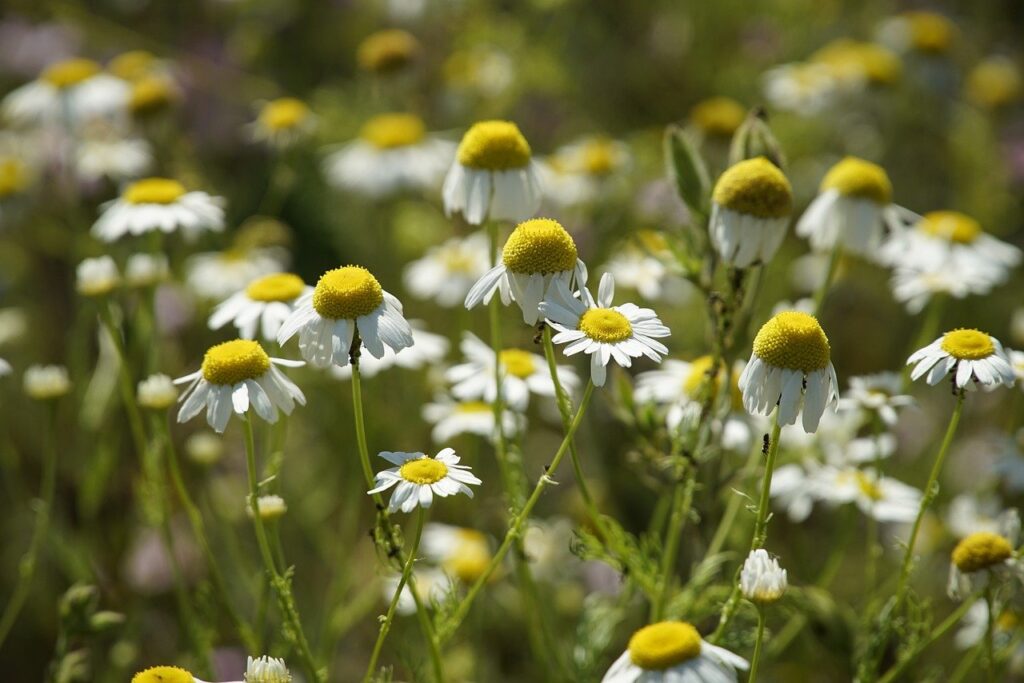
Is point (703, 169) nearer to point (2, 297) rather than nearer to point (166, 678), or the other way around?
point (166, 678)

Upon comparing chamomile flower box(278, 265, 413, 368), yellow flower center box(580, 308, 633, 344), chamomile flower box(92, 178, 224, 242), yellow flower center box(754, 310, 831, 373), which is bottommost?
chamomile flower box(92, 178, 224, 242)

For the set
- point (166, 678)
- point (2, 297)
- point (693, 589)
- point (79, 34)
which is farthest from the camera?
point (79, 34)

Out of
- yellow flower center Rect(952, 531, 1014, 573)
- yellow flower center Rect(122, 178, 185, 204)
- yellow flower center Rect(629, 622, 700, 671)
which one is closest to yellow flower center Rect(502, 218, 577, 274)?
yellow flower center Rect(629, 622, 700, 671)

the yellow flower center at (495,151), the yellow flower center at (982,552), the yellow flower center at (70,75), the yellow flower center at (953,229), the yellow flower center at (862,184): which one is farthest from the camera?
the yellow flower center at (70,75)

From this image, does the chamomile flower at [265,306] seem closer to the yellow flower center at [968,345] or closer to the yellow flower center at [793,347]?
the yellow flower center at [793,347]

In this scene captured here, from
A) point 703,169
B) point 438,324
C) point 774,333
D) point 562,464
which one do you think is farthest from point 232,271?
point 774,333

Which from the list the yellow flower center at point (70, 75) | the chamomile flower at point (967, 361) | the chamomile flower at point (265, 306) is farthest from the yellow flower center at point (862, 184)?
the yellow flower center at point (70, 75)

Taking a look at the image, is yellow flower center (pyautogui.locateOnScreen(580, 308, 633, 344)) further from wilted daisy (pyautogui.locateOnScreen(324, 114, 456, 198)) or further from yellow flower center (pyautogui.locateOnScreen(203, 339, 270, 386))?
wilted daisy (pyautogui.locateOnScreen(324, 114, 456, 198))
